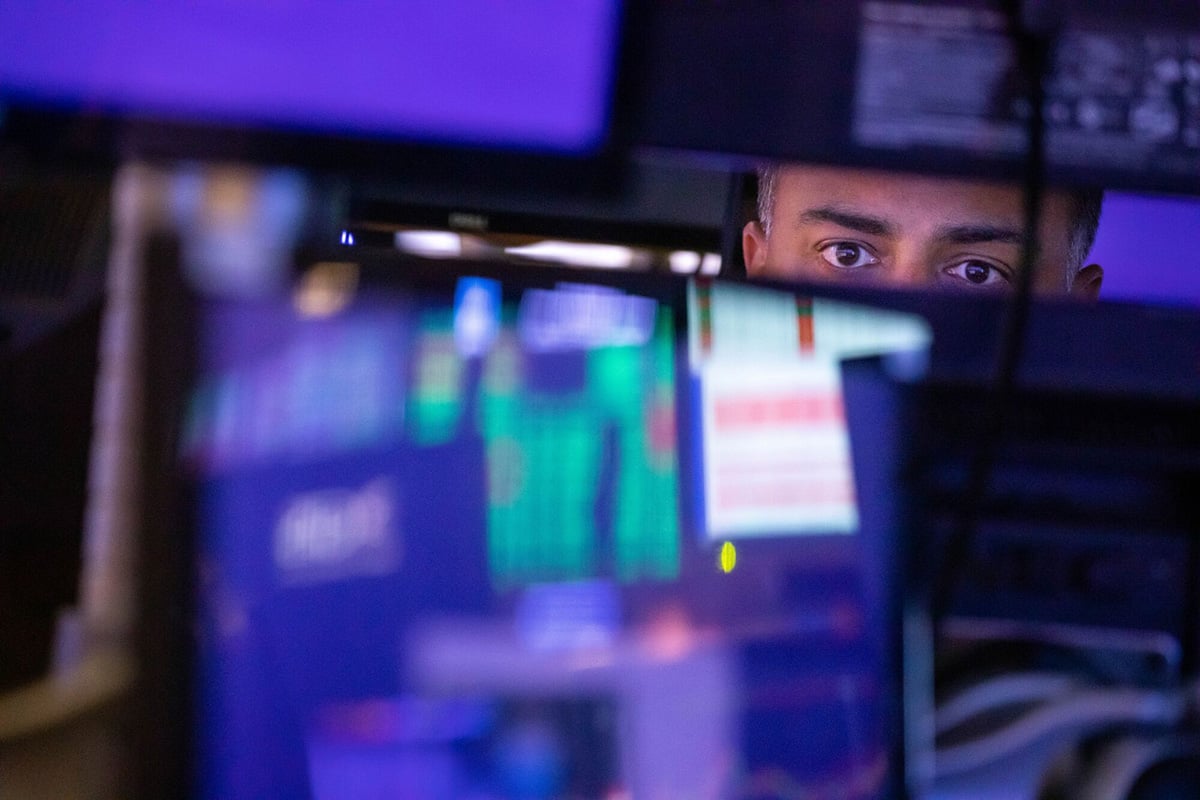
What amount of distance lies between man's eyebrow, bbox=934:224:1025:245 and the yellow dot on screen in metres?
0.44

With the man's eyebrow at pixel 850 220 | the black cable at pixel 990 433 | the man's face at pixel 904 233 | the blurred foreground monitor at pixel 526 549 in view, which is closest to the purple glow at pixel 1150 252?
the man's face at pixel 904 233

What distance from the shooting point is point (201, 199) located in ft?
1.68

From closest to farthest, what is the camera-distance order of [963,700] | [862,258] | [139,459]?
Answer: [139,459], [963,700], [862,258]

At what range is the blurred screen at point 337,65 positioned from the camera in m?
0.56

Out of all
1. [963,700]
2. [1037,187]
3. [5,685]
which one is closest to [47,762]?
[5,685]

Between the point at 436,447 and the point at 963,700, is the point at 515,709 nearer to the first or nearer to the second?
the point at 436,447

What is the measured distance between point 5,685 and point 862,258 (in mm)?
704

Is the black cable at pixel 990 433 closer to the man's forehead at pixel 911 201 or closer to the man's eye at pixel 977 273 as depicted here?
the man's forehead at pixel 911 201

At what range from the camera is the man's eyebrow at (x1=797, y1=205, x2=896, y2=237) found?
793 millimetres

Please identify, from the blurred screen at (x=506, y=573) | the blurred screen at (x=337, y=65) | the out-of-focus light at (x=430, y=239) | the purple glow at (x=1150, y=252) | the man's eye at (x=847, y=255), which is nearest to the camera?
the blurred screen at (x=506, y=573)

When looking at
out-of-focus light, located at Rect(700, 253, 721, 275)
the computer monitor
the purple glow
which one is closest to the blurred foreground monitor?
the computer monitor

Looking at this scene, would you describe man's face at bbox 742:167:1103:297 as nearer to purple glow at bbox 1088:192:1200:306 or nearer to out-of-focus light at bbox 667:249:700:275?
out-of-focus light at bbox 667:249:700:275

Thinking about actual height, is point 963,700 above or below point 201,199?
below

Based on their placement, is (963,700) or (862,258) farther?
(862,258)
